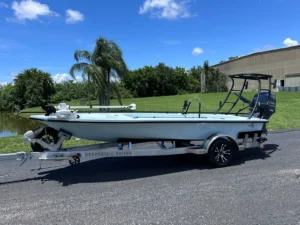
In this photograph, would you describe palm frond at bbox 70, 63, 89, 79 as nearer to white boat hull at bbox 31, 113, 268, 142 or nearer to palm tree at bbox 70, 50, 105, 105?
palm tree at bbox 70, 50, 105, 105

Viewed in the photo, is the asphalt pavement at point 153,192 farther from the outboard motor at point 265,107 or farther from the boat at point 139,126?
the outboard motor at point 265,107

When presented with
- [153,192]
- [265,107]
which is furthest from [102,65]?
[153,192]

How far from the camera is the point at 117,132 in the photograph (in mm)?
5203

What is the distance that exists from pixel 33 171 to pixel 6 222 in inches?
80.8

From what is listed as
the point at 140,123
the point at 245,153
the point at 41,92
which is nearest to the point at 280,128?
the point at 245,153

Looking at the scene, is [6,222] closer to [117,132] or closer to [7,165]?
[117,132]

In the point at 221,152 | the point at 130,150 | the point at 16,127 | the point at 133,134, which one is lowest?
the point at 16,127

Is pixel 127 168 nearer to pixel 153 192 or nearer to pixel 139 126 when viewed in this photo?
pixel 139 126

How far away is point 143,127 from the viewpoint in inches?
206

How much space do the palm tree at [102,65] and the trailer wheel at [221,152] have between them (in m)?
11.6

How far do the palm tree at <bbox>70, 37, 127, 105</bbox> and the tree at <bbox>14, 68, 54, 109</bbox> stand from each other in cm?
3966

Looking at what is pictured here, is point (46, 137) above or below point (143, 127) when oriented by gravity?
below

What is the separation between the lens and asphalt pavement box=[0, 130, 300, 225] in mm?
3562

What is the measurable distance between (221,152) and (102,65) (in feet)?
40.5
